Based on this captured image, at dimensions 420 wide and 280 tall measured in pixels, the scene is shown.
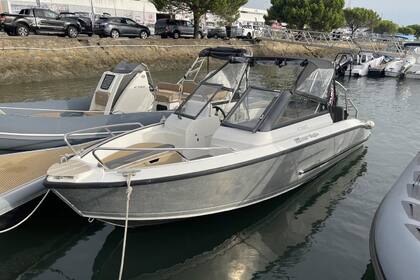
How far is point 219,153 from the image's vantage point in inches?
231

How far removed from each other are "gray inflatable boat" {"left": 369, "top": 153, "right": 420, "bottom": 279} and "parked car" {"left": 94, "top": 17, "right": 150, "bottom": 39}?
2320 cm

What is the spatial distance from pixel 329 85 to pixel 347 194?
2076 mm

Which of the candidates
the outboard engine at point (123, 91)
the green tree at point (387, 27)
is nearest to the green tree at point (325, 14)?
the outboard engine at point (123, 91)

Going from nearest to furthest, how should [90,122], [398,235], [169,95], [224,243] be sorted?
[398,235] → [224,243] → [90,122] → [169,95]

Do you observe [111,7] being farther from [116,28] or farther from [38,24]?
[38,24]

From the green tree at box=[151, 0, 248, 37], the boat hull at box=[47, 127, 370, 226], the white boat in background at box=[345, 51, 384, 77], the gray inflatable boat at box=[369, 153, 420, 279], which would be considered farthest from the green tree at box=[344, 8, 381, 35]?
the gray inflatable boat at box=[369, 153, 420, 279]

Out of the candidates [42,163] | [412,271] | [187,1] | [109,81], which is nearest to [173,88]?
[109,81]

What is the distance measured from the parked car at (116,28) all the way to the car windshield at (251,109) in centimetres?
2054

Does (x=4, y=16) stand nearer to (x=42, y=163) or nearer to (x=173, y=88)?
(x=173, y=88)

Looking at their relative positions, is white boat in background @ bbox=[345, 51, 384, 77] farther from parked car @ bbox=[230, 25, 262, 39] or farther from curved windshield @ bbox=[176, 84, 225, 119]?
curved windshield @ bbox=[176, 84, 225, 119]

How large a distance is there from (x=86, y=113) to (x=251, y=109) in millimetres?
4607

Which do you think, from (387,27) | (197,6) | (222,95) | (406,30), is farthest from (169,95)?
(406,30)

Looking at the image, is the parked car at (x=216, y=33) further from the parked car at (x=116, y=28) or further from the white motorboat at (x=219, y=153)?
the white motorboat at (x=219, y=153)

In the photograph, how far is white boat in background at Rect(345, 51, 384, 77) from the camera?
2567cm
